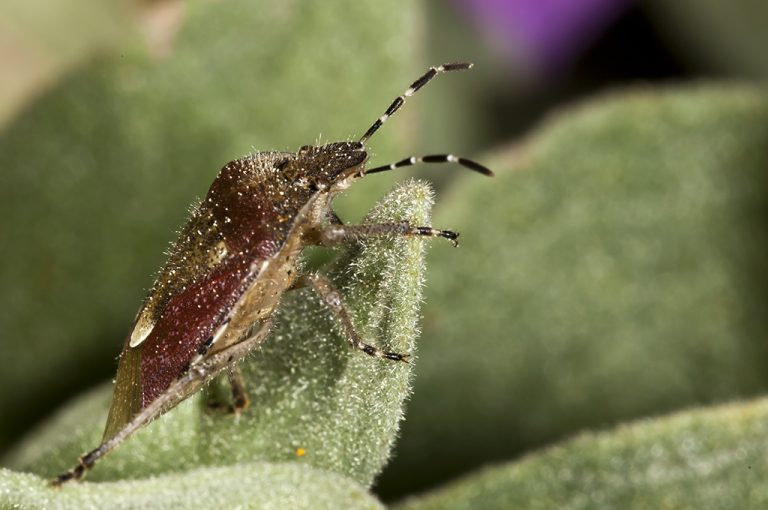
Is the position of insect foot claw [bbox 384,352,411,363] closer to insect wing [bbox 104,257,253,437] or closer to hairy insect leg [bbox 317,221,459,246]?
hairy insect leg [bbox 317,221,459,246]

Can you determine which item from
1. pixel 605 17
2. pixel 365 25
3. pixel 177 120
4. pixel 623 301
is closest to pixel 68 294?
pixel 177 120

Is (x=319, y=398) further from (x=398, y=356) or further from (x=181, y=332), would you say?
(x=181, y=332)

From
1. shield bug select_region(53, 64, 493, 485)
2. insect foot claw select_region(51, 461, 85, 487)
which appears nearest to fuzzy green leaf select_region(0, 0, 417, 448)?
shield bug select_region(53, 64, 493, 485)

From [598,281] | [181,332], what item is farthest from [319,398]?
[598,281]

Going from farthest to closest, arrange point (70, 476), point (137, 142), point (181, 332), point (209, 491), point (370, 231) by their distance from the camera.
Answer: point (137, 142) < point (181, 332) < point (370, 231) < point (70, 476) < point (209, 491)

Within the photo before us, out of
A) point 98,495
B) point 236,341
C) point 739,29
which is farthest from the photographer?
point 739,29

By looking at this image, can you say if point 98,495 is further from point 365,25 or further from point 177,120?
point 365,25
